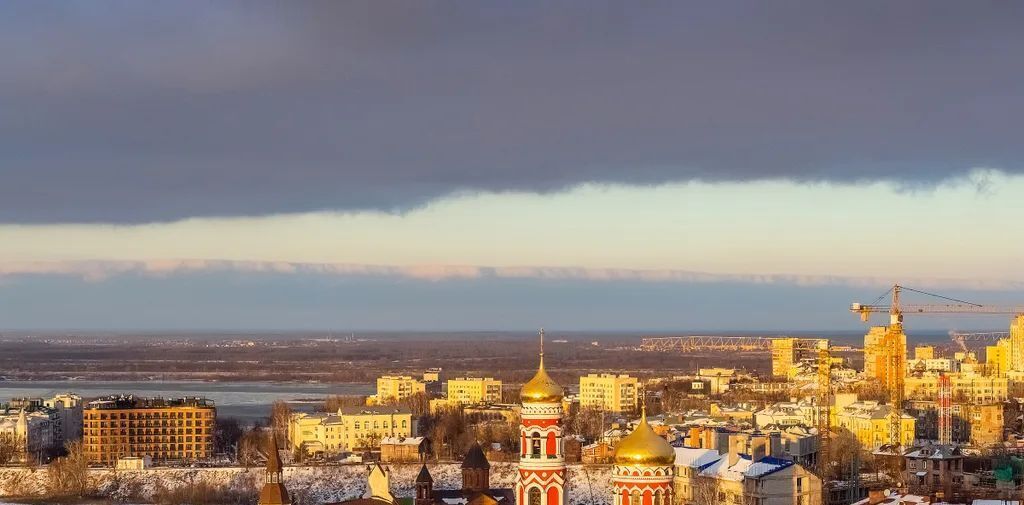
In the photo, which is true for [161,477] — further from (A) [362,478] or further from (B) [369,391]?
(B) [369,391]

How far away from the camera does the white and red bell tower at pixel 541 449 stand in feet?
149

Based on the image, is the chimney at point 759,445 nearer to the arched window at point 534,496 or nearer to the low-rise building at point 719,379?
the arched window at point 534,496

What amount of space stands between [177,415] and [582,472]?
2954 centimetres

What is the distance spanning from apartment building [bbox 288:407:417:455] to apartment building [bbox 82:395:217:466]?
4823 millimetres

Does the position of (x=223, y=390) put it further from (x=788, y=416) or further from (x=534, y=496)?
(x=534, y=496)

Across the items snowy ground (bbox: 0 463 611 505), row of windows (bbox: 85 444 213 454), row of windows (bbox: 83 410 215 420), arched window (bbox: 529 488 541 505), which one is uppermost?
arched window (bbox: 529 488 541 505)

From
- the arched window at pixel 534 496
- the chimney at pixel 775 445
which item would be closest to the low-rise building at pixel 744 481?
the chimney at pixel 775 445

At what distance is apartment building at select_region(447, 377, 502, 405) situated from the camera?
447 ft

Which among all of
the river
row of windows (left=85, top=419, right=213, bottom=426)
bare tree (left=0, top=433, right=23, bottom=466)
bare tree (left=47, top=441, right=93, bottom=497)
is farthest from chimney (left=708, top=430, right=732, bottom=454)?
the river

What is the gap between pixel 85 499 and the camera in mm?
82625

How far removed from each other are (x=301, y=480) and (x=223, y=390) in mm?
96439

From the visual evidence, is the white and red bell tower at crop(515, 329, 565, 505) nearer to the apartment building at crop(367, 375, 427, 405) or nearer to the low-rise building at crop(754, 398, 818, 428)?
the low-rise building at crop(754, 398, 818, 428)

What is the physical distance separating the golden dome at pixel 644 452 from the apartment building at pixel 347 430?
5746cm

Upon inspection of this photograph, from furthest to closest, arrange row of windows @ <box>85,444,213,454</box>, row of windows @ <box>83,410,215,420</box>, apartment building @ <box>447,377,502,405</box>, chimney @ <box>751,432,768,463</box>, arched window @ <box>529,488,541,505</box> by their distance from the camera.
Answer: apartment building @ <box>447,377,502,405</box>, row of windows @ <box>83,410,215,420</box>, row of windows @ <box>85,444,213,454</box>, chimney @ <box>751,432,768,463</box>, arched window @ <box>529,488,541,505</box>
